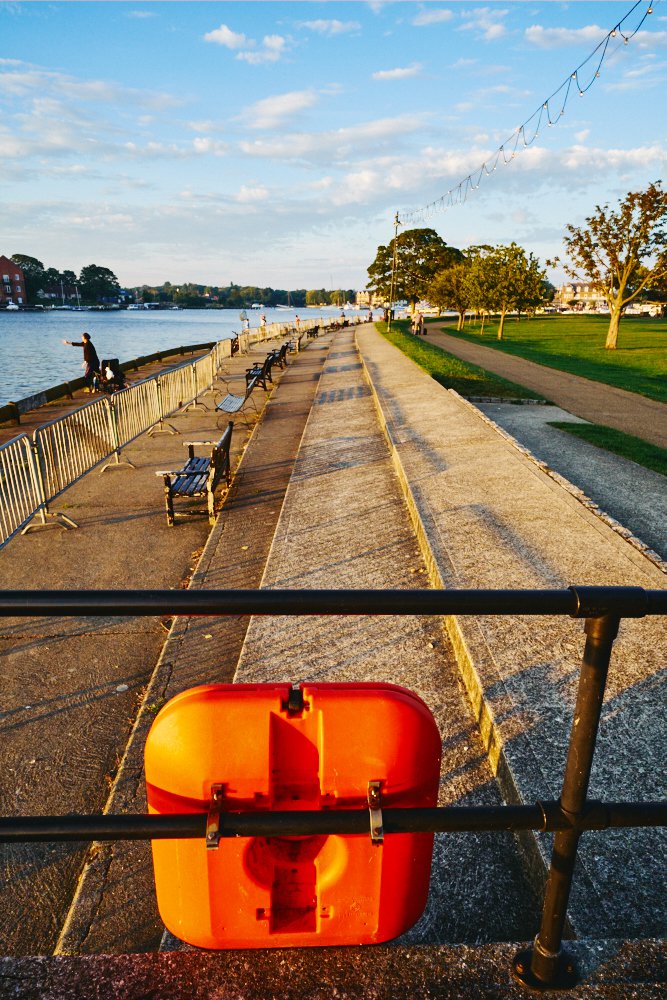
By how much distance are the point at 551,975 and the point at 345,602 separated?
1165 millimetres

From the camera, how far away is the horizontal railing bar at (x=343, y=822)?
1.35 m

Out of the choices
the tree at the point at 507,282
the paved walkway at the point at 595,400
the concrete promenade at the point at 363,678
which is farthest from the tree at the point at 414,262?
the concrete promenade at the point at 363,678

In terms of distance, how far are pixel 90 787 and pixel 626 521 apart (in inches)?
229

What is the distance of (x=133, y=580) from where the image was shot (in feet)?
19.7

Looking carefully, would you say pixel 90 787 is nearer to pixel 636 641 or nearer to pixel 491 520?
pixel 636 641

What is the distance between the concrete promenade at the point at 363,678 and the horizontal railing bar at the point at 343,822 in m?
0.53

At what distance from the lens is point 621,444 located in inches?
415

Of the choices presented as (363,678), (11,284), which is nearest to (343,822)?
(363,678)

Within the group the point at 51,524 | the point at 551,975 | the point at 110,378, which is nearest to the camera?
the point at 551,975

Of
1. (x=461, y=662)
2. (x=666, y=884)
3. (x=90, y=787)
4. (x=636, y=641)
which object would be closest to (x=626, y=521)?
(x=636, y=641)

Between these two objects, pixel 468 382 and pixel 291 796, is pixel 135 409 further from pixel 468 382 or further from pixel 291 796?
pixel 291 796

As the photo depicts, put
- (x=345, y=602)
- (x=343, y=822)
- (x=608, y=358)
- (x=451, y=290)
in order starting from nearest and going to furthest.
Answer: (x=345, y=602)
(x=343, y=822)
(x=608, y=358)
(x=451, y=290)

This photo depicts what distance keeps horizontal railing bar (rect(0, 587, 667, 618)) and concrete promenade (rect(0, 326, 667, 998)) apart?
3.49 feet

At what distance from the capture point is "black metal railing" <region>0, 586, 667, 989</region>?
1225mm
